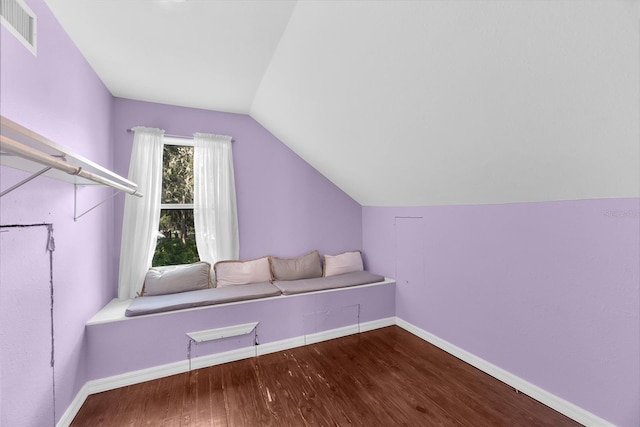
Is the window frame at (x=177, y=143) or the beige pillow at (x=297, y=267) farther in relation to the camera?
the beige pillow at (x=297, y=267)

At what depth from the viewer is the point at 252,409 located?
183 cm

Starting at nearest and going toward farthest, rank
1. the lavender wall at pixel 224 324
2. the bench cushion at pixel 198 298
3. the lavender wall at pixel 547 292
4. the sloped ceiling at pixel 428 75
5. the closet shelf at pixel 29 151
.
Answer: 1. the closet shelf at pixel 29 151
2. the sloped ceiling at pixel 428 75
3. the lavender wall at pixel 547 292
4. the lavender wall at pixel 224 324
5. the bench cushion at pixel 198 298

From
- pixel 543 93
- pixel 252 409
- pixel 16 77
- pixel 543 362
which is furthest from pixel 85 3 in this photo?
pixel 543 362

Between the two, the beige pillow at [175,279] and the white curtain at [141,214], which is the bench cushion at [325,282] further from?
the white curtain at [141,214]

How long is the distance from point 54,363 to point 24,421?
0.31m

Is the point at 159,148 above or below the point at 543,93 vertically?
above

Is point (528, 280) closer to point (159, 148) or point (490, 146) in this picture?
point (490, 146)

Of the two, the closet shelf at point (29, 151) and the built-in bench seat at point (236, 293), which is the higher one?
the closet shelf at point (29, 151)

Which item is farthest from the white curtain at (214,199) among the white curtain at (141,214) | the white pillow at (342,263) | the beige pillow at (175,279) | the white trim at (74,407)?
the white trim at (74,407)

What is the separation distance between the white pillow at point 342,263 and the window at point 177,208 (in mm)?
1553

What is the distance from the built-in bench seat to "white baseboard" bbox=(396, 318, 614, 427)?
0.93 m

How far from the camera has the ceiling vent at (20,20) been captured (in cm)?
115

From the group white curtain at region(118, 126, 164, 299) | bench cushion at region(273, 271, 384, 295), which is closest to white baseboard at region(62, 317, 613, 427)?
bench cushion at region(273, 271, 384, 295)

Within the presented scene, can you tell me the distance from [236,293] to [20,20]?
2206mm
